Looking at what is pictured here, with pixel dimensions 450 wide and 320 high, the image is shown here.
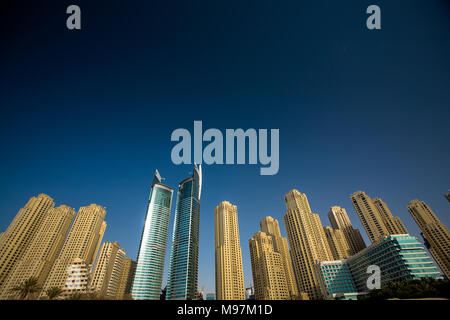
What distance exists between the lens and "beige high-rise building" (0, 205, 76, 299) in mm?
78750

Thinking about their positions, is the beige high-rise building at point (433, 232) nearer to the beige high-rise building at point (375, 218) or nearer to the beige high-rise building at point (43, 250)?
the beige high-rise building at point (375, 218)

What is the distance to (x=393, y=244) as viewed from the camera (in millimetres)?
61125

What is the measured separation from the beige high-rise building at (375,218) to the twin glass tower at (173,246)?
9351 centimetres

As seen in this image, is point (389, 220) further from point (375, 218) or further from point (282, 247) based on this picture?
point (282, 247)

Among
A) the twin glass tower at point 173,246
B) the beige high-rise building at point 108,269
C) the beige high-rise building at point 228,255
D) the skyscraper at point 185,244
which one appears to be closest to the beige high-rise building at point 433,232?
the beige high-rise building at point 228,255

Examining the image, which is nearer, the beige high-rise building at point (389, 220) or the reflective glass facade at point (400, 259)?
the reflective glass facade at point (400, 259)

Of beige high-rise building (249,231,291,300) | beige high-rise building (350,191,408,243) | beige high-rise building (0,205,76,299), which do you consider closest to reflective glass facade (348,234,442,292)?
beige high-rise building (350,191,408,243)

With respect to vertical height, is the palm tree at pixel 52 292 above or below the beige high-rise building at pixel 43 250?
below

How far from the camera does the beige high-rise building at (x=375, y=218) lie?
8844cm

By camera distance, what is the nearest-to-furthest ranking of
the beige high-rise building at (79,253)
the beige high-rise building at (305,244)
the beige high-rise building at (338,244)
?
the beige high-rise building at (79,253) < the beige high-rise building at (305,244) < the beige high-rise building at (338,244)

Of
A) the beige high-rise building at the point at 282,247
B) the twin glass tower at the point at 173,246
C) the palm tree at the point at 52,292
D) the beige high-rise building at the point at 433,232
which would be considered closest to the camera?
the palm tree at the point at 52,292

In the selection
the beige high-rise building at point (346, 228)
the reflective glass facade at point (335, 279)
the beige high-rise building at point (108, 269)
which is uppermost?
the beige high-rise building at point (346, 228)
